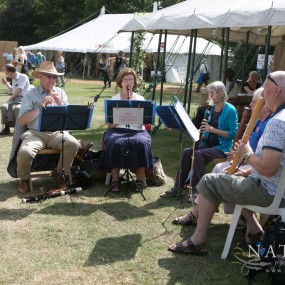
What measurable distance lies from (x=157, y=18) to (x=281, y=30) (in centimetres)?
367

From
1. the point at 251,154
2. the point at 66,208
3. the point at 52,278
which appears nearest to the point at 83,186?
the point at 66,208

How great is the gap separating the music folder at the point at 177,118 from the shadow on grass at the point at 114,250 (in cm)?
112

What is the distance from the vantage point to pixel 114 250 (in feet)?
13.3

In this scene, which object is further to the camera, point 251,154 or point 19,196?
point 19,196

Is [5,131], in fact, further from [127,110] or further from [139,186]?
[127,110]

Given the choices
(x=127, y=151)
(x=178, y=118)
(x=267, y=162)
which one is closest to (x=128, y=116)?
(x=127, y=151)

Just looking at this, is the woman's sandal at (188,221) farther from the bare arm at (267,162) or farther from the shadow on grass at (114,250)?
the bare arm at (267,162)

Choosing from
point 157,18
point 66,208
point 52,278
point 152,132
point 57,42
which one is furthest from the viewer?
point 57,42

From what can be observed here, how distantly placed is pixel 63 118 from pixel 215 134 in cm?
175

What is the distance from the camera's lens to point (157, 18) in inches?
348

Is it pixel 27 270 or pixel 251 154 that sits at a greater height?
pixel 251 154

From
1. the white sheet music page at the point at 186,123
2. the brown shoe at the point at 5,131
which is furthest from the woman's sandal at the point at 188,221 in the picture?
the brown shoe at the point at 5,131

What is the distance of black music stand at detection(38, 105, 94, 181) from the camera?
5.23 m

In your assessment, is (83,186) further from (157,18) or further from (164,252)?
(157,18)
